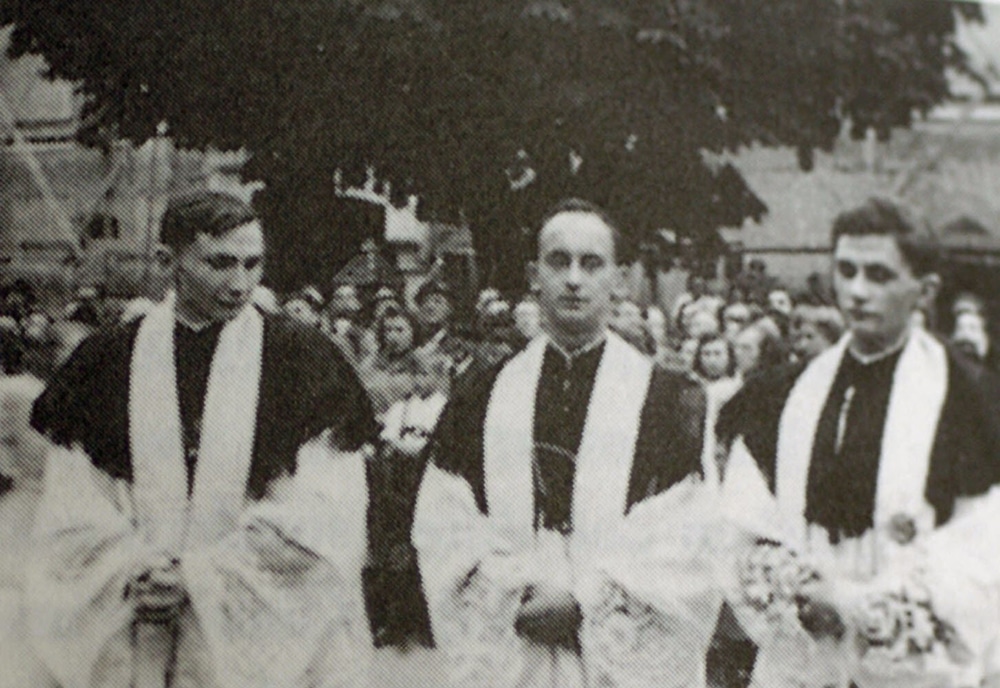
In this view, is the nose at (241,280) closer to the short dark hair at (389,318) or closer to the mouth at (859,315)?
the short dark hair at (389,318)

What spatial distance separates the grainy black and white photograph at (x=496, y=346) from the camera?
68.5 inches

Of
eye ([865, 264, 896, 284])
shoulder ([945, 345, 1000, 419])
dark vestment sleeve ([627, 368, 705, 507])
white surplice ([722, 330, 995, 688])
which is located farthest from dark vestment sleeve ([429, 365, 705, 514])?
shoulder ([945, 345, 1000, 419])

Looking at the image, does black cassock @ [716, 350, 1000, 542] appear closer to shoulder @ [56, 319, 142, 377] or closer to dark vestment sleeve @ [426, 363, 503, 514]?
dark vestment sleeve @ [426, 363, 503, 514]

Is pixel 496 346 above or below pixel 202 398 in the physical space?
above

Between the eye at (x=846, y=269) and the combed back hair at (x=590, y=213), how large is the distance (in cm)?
47

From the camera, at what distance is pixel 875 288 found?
2020 mm

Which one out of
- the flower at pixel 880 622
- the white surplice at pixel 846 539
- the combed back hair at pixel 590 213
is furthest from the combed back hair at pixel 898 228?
the flower at pixel 880 622

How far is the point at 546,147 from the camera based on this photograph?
1913 mm

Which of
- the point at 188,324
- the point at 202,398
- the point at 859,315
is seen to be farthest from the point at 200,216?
the point at 859,315

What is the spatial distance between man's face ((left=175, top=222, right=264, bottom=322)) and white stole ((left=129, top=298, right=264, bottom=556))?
1.4 inches

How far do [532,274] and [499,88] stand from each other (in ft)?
1.23

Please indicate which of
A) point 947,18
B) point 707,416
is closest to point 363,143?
point 707,416

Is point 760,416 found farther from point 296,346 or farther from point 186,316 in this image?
point 186,316

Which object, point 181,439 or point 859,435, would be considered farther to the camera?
point 859,435
